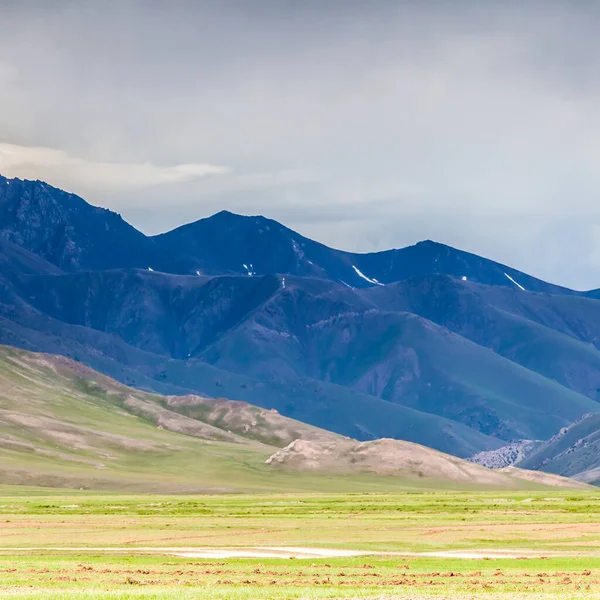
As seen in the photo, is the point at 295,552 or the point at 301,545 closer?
the point at 295,552

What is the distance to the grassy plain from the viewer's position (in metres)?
59.2

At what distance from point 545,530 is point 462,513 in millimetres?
36427

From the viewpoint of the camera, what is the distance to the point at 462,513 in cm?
14938

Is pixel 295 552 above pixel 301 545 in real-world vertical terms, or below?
above

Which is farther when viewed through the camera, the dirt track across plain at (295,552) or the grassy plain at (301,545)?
the dirt track across plain at (295,552)

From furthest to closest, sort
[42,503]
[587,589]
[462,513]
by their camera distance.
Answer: [42,503], [462,513], [587,589]

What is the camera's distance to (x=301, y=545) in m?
96.1

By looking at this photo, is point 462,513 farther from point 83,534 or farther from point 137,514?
point 83,534

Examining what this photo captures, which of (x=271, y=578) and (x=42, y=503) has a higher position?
(x=271, y=578)

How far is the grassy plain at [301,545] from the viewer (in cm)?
5919

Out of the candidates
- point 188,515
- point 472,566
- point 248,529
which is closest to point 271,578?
point 472,566

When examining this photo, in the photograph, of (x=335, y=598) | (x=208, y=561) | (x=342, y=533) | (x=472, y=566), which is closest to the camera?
(x=335, y=598)

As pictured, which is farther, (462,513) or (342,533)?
(462,513)

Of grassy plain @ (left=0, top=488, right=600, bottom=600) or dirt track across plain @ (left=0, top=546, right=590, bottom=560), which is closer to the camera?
grassy plain @ (left=0, top=488, right=600, bottom=600)
